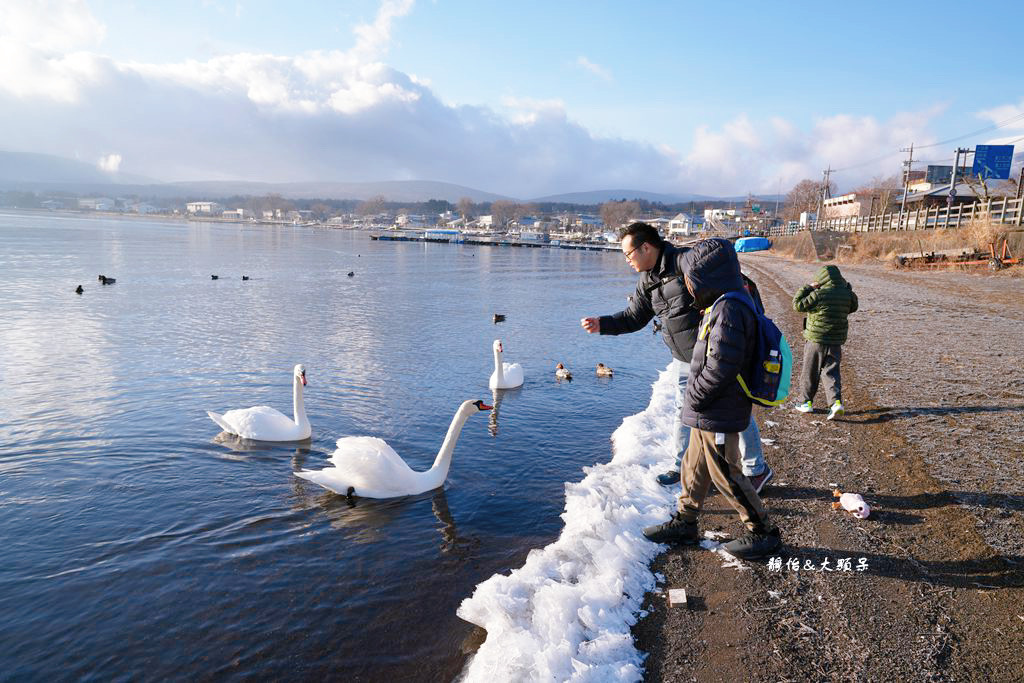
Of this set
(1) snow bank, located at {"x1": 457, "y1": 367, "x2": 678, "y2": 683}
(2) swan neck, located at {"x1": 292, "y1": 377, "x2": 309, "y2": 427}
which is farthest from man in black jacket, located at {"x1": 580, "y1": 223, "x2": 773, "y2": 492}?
(2) swan neck, located at {"x1": 292, "y1": 377, "x2": 309, "y2": 427}

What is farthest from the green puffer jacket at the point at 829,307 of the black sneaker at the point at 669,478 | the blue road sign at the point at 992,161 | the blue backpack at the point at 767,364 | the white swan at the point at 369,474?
the blue road sign at the point at 992,161

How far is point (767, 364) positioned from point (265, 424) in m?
7.14

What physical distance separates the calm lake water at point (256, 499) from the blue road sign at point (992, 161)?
44.7m

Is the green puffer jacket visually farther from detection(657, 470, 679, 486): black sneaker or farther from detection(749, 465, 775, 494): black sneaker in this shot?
detection(749, 465, 775, 494): black sneaker

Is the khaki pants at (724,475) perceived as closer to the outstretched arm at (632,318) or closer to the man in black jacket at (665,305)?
the man in black jacket at (665,305)

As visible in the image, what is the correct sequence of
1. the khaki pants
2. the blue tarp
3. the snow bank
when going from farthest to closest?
the blue tarp
the khaki pants
the snow bank

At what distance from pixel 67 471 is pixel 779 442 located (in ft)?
29.7

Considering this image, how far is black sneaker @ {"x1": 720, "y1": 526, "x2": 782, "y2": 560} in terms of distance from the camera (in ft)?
15.1

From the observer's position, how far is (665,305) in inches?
212

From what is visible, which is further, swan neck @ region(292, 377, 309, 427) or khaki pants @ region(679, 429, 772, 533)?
swan neck @ region(292, 377, 309, 427)

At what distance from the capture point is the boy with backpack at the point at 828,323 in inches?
303

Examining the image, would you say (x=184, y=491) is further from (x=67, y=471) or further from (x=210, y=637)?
(x=210, y=637)

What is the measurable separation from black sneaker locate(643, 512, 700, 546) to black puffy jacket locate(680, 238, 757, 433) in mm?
1060

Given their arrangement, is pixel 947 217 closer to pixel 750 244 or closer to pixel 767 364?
pixel 750 244
